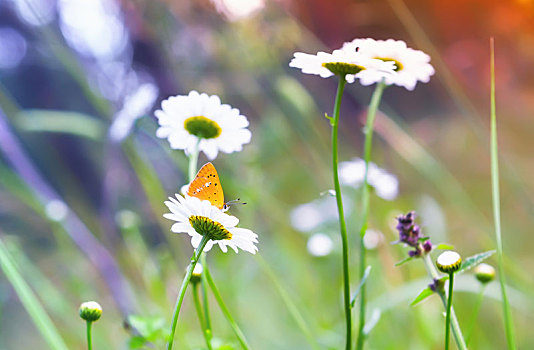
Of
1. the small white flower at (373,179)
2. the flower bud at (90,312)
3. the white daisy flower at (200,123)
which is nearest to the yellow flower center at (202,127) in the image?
the white daisy flower at (200,123)

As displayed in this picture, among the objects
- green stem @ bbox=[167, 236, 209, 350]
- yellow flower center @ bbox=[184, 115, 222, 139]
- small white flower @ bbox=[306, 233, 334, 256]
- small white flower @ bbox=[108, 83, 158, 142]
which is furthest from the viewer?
small white flower @ bbox=[306, 233, 334, 256]

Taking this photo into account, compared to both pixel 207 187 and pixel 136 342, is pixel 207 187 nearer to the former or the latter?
pixel 207 187

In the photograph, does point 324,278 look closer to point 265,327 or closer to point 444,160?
point 265,327

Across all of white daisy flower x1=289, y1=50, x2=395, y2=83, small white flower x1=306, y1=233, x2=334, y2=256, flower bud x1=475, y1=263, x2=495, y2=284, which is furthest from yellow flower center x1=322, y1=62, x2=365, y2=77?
small white flower x1=306, y1=233, x2=334, y2=256

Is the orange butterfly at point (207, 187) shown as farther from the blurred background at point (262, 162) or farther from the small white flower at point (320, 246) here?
the small white flower at point (320, 246)

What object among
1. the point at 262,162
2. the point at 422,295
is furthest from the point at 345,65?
the point at 262,162

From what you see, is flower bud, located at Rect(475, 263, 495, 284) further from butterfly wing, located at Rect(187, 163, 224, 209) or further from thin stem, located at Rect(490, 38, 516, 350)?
butterfly wing, located at Rect(187, 163, 224, 209)

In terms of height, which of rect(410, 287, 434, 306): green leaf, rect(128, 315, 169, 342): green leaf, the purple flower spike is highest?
rect(128, 315, 169, 342): green leaf

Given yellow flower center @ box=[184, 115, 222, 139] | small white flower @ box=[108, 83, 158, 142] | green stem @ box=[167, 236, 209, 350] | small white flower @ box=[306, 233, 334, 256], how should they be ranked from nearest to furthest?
green stem @ box=[167, 236, 209, 350] → yellow flower center @ box=[184, 115, 222, 139] → small white flower @ box=[108, 83, 158, 142] → small white flower @ box=[306, 233, 334, 256]
